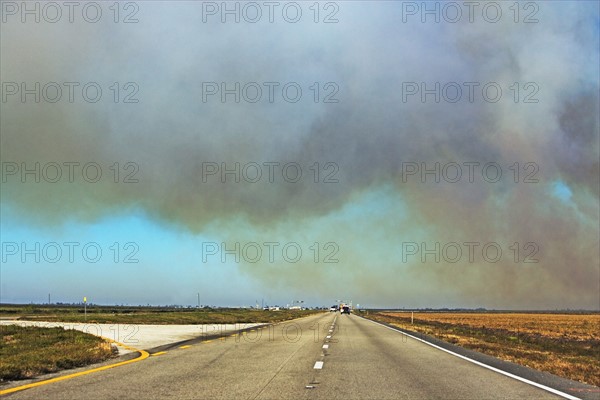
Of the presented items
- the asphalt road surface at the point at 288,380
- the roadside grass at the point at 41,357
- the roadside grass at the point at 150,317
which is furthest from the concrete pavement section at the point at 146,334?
the roadside grass at the point at 150,317

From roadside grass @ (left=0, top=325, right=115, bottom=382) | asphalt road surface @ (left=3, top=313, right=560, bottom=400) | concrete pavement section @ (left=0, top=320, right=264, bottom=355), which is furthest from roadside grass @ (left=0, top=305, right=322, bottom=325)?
asphalt road surface @ (left=3, top=313, right=560, bottom=400)

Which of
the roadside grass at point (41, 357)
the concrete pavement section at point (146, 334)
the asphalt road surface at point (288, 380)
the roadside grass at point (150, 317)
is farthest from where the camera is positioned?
the roadside grass at point (150, 317)

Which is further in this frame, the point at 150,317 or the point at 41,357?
the point at 150,317

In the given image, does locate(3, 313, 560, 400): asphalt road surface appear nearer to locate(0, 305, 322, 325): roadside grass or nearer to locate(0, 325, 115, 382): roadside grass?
locate(0, 325, 115, 382): roadside grass

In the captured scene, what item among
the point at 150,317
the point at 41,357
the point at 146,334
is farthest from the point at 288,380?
the point at 150,317

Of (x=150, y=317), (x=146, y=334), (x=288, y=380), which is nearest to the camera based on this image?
(x=288, y=380)

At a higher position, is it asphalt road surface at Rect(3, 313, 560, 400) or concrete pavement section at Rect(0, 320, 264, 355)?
asphalt road surface at Rect(3, 313, 560, 400)

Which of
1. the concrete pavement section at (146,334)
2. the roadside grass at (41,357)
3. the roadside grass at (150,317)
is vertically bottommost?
the roadside grass at (150,317)

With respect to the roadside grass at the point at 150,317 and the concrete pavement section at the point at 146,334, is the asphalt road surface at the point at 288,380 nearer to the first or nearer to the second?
the concrete pavement section at the point at 146,334

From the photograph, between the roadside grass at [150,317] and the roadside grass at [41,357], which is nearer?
the roadside grass at [41,357]

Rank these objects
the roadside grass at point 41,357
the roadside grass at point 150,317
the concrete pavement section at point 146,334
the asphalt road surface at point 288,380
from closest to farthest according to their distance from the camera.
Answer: the asphalt road surface at point 288,380
the roadside grass at point 41,357
the concrete pavement section at point 146,334
the roadside grass at point 150,317

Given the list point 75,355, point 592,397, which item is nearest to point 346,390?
point 592,397

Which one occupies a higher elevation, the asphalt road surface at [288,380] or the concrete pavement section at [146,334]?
the asphalt road surface at [288,380]

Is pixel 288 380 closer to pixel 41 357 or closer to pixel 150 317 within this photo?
pixel 41 357
